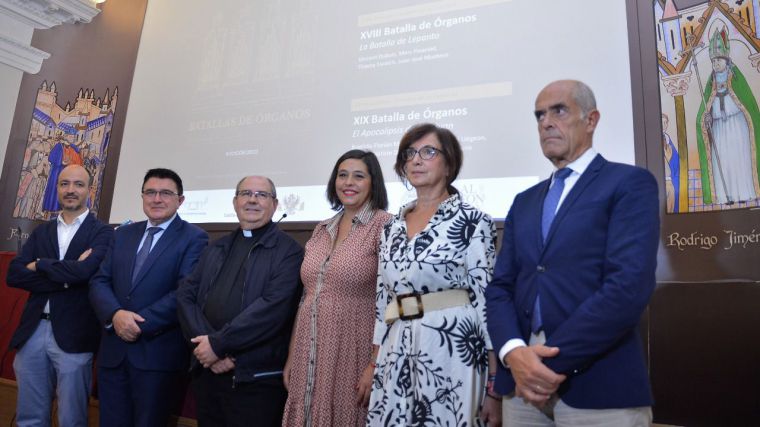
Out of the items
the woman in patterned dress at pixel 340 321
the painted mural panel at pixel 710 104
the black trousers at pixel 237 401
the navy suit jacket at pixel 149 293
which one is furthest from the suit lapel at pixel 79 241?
the painted mural panel at pixel 710 104

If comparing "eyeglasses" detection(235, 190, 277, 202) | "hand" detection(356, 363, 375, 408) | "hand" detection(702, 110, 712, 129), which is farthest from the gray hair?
"eyeglasses" detection(235, 190, 277, 202)

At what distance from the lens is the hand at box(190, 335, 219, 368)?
1.89 meters

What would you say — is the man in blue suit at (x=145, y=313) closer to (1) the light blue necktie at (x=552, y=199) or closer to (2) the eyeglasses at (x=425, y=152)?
(2) the eyeglasses at (x=425, y=152)

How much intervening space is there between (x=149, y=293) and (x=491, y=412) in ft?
5.21

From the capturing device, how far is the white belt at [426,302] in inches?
63.0

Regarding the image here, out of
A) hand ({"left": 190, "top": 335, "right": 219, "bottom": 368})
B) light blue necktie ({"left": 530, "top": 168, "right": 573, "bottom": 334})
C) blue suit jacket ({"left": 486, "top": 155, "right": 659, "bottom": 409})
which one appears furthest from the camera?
hand ({"left": 190, "top": 335, "right": 219, "bottom": 368})

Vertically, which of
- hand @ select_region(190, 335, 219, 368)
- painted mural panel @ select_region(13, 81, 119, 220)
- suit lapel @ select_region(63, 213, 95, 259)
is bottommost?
hand @ select_region(190, 335, 219, 368)

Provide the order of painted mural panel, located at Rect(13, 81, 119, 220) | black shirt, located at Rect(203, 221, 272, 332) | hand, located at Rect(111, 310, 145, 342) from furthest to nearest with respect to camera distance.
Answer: painted mural panel, located at Rect(13, 81, 119, 220)
hand, located at Rect(111, 310, 145, 342)
black shirt, located at Rect(203, 221, 272, 332)

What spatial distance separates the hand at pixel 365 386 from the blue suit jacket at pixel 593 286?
543 mm

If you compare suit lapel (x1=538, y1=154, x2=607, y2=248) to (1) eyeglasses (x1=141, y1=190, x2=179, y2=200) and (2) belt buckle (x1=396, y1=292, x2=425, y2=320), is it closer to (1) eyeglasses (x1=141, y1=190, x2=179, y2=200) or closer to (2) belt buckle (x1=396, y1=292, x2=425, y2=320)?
(2) belt buckle (x1=396, y1=292, x2=425, y2=320)

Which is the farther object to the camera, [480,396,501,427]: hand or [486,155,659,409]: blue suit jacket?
[480,396,501,427]: hand

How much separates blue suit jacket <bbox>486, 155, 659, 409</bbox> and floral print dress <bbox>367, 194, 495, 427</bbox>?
0.16 meters

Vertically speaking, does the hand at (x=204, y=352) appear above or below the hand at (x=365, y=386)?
above

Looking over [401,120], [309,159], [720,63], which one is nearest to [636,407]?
[720,63]
